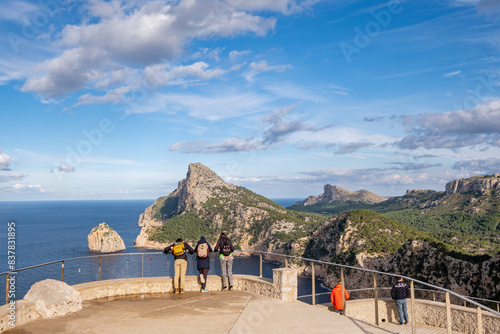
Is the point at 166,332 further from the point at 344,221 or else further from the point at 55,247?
the point at 55,247

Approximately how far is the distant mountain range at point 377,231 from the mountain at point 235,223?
39 centimetres

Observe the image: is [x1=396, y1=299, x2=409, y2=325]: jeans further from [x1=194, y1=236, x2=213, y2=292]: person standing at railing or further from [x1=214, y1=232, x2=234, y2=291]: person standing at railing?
[x1=194, y1=236, x2=213, y2=292]: person standing at railing

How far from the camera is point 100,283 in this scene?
11.8 m

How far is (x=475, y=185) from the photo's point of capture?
488ft

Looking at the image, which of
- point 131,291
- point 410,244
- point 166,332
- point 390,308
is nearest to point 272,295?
point 166,332

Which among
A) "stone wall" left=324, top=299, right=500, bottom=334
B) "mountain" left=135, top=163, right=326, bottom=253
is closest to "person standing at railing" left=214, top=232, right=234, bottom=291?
"stone wall" left=324, top=299, right=500, bottom=334

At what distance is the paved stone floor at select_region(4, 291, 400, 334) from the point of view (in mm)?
8125

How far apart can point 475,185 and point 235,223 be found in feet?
342


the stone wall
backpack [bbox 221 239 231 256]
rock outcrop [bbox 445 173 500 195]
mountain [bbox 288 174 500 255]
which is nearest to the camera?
backpack [bbox 221 239 231 256]

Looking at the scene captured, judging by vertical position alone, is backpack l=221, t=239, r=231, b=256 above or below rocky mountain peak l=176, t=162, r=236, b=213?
below

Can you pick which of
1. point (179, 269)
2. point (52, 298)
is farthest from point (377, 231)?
point (52, 298)

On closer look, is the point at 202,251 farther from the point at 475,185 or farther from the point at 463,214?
the point at 475,185

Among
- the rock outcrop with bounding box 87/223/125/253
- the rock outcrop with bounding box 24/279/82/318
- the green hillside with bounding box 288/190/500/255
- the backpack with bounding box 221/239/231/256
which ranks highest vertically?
Answer: the backpack with bounding box 221/239/231/256

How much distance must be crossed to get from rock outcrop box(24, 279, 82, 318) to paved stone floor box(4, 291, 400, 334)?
10.9 inches
